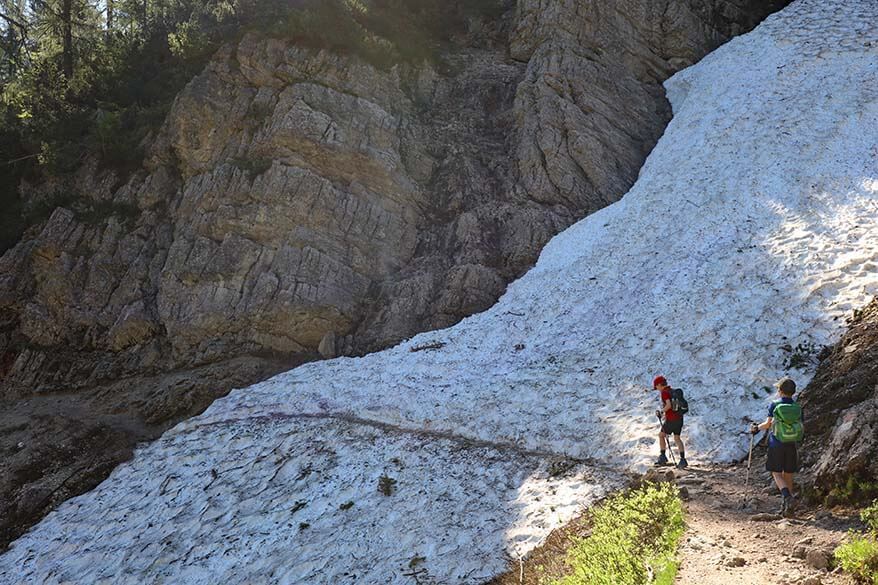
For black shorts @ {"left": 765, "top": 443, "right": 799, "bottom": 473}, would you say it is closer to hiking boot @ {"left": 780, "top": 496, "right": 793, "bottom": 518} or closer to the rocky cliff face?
hiking boot @ {"left": 780, "top": 496, "right": 793, "bottom": 518}

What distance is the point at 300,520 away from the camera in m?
11.7

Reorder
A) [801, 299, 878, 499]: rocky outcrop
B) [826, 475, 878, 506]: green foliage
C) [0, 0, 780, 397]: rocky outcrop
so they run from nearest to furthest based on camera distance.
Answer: [826, 475, 878, 506]: green foliage
[801, 299, 878, 499]: rocky outcrop
[0, 0, 780, 397]: rocky outcrop

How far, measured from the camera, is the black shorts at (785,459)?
8250 millimetres

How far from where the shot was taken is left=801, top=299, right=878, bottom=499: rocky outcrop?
7.80 meters

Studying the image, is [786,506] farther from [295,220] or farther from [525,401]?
[295,220]

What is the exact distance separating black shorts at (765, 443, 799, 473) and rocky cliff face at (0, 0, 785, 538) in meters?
11.6

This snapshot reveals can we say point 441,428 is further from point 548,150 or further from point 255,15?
point 255,15

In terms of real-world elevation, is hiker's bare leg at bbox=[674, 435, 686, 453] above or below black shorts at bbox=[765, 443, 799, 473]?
below

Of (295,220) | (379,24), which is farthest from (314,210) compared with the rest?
(379,24)

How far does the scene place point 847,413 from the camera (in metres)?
8.90

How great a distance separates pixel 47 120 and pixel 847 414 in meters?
28.0

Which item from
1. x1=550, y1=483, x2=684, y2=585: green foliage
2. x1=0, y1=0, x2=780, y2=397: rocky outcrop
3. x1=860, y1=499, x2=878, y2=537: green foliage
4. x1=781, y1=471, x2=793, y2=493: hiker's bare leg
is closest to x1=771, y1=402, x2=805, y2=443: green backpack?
x1=781, y1=471, x2=793, y2=493: hiker's bare leg

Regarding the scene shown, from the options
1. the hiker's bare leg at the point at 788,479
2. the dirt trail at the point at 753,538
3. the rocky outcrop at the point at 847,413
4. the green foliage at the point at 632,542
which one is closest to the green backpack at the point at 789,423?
the hiker's bare leg at the point at 788,479

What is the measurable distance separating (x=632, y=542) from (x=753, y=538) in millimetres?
1407
